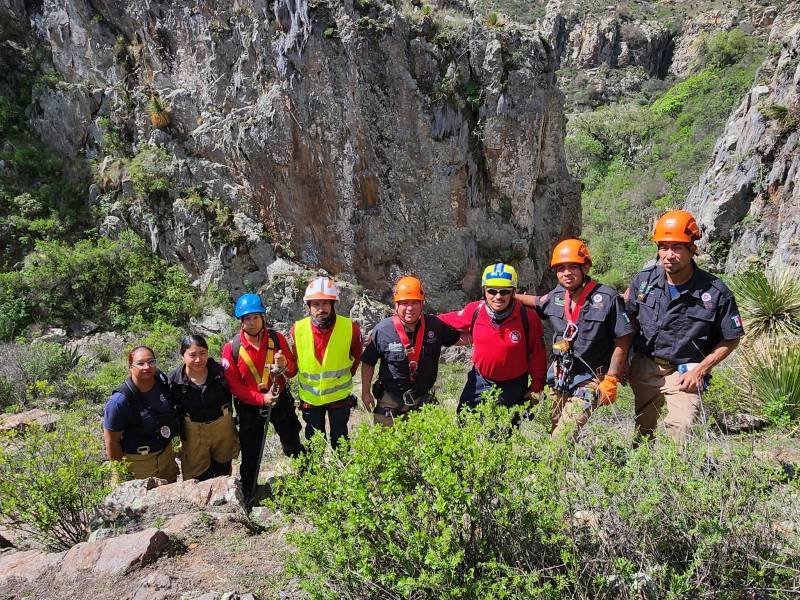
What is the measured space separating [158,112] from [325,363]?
1383 cm

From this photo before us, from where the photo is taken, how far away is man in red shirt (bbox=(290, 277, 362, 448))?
4250 mm

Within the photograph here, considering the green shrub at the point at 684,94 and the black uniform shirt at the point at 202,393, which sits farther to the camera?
the green shrub at the point at 684,94

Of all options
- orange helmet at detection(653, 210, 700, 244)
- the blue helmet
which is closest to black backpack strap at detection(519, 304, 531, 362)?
orange helmet at detection(653, 210, 700, 244)

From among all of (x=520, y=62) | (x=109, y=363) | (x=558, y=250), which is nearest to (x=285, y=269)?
(x=109, y=363)

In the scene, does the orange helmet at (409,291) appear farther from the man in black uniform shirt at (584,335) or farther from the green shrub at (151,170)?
the green shrub at (151,170)

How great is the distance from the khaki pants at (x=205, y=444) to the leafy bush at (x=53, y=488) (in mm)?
705

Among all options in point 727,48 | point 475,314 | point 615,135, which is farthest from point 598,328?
point 727,48

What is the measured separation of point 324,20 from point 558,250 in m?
11.5

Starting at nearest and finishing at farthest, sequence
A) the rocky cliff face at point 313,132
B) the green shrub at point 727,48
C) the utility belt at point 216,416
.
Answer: the utility belt at point 216,416 → the rocky cliff face at point 313,132 → the green shrub at point 727,48

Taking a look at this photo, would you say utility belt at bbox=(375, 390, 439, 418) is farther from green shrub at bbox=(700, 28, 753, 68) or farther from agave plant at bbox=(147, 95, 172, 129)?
green shrub at bbox=(700, 28, 753, 68)

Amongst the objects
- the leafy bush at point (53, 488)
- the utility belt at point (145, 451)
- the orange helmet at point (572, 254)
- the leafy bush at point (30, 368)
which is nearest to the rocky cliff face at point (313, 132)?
the leafy bush at point (30, 368)

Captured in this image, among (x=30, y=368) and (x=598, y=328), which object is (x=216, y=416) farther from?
(x=30, y=368)

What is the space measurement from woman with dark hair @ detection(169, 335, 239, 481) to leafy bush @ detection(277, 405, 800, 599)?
226 centimetres

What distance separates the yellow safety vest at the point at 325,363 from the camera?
14.0 feet
